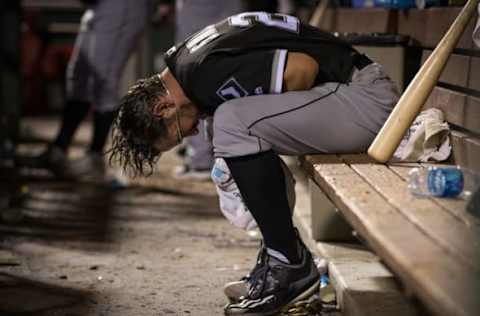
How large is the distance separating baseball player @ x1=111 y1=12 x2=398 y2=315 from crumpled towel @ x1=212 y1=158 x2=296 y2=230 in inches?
5.2

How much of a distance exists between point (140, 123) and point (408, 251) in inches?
52.9

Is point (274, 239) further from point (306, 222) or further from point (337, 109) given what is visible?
point (306, 222)

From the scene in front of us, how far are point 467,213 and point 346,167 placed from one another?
0.64 meters

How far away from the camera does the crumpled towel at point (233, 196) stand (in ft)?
9.41

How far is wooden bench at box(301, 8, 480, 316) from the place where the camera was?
5.10 ft

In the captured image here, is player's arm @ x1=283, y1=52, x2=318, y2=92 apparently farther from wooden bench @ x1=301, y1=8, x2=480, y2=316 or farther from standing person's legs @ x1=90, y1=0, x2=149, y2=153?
standing person's legs @ x1=90, y1=0, x2=149, y2=153

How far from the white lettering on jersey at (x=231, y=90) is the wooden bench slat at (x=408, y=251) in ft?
1.36

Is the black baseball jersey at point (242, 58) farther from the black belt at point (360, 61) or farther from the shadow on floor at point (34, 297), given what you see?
the shadow on floor at point (34, 297)

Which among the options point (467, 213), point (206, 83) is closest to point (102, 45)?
point (206, 83)

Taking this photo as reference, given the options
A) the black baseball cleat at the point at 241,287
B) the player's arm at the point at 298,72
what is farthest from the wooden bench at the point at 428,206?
the black baseball cleat at the point at 241,287

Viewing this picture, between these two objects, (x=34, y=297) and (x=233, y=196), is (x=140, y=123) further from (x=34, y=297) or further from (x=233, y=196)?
(x=34, y=297)

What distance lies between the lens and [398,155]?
286cm

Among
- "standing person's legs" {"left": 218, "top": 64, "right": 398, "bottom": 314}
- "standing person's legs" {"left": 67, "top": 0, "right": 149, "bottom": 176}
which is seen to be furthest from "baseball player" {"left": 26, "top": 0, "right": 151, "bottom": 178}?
"standing person's legs" {"left": 218, "top": 64, "right": 398, "bottom": 314}

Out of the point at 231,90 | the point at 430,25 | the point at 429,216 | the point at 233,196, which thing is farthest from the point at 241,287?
the point at 430,25
